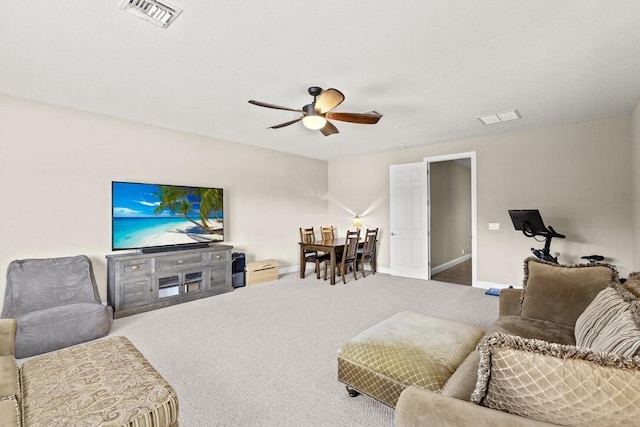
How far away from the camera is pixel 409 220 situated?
5961 millimetres

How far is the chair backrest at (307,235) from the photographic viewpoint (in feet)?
20.7

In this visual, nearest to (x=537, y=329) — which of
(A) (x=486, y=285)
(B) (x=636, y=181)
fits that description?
(B) (x=636, y=181)

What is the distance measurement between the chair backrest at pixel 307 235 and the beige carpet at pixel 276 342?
1204 mm

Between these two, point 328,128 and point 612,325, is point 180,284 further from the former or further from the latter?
point 612,325

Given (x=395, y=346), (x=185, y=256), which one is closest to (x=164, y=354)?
(x=185, y=256)

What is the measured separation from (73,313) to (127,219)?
1.41 meters

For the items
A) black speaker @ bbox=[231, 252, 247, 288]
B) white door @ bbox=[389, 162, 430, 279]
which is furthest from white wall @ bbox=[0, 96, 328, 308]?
white door @ bbox=[389, 162, 430, 279]

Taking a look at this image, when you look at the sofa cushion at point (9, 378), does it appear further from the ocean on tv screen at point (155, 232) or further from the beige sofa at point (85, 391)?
the ocean on tv screen at point (155, 232)

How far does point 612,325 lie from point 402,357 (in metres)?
1.01

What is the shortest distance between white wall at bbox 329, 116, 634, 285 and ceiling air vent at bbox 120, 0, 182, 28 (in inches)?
190

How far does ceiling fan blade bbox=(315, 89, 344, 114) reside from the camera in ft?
8.68

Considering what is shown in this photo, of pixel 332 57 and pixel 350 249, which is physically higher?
pixel 332 57

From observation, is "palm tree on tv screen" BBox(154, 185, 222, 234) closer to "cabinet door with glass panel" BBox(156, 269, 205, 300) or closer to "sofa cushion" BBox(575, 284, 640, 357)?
"cabinet door with glass panel" BBox(156, 269, 205, 300)

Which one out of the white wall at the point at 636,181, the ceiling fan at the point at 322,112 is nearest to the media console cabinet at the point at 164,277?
the ceiling fan at the point at 322,112
